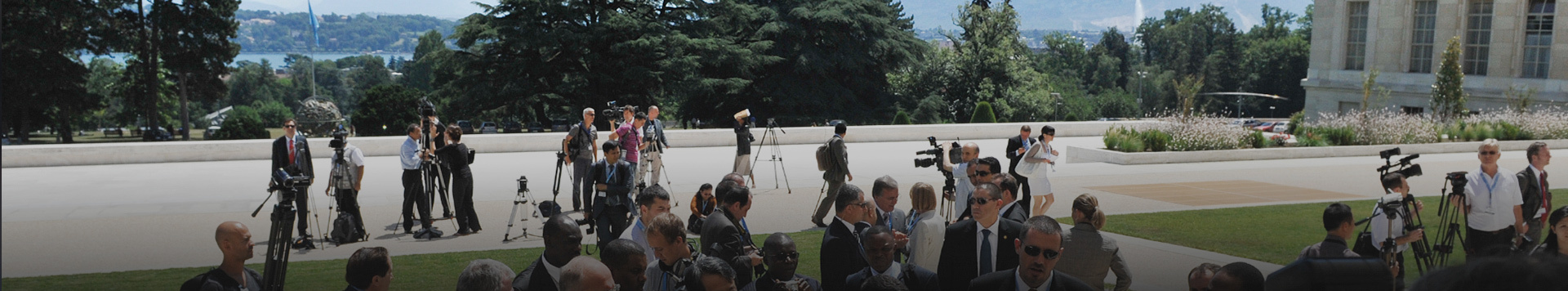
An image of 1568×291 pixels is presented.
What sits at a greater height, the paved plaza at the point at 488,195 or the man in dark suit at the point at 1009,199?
the man in dark suit at the point at 1009,199

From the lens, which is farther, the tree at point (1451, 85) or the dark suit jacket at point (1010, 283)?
the tree at point (1451, 85)

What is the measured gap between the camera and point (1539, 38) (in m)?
35.5

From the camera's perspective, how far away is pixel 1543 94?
1353 inches

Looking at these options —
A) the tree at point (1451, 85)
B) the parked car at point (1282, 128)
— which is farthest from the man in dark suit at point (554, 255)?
the parked car at point (1282, 128)

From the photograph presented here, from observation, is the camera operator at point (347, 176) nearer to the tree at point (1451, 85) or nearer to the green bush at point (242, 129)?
the green bush at point (242, 129)

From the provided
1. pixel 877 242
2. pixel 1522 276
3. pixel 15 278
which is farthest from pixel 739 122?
pixel 1522 276

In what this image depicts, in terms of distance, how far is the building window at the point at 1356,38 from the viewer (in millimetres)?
40688

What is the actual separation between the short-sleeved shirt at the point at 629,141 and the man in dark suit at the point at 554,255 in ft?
26.7

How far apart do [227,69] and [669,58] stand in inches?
712

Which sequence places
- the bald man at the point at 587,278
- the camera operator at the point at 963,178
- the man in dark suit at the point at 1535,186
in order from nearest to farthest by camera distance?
1. the bald man at the point at 587,278
2. the man in dark suit at the point at 1535,186
3. the camera operator at the point at 963,178

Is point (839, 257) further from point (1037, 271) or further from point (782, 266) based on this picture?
point (1037, 271)

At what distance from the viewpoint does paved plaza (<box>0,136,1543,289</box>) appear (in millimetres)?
10922

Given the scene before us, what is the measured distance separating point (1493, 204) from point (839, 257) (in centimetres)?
563

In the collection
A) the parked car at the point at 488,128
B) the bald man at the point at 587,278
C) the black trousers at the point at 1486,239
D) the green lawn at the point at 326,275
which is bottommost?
the parked car at the point at 488,128
